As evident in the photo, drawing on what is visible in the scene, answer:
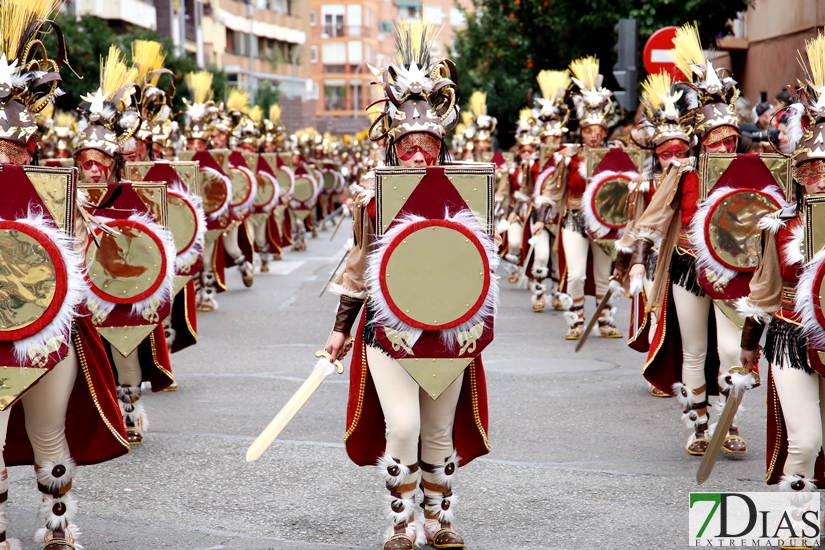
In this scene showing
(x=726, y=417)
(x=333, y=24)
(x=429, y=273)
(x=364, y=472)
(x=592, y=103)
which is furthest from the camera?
(x=333, y=24)

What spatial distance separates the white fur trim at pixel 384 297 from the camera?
5.02 meters

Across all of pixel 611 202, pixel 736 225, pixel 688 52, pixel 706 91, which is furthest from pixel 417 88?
pixel 611 202

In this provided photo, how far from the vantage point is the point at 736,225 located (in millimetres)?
6797

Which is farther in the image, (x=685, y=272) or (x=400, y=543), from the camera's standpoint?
(x=685, y=272)

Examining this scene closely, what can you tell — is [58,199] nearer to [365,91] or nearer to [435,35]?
[435,35]

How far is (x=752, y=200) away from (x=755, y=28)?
62.1 ft

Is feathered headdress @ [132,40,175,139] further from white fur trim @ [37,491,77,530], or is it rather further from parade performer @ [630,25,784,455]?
white fur trim @ [37,491,77,530]

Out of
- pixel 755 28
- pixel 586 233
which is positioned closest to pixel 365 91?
pixel 755 28

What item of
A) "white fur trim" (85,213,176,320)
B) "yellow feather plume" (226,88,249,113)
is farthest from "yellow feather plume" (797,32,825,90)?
"yellow feather plume" (226,88,249,113)

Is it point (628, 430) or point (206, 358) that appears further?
point (206, 358)

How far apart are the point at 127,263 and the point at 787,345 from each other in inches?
147

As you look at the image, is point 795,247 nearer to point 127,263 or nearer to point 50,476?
point 50,476

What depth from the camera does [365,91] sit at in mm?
107312

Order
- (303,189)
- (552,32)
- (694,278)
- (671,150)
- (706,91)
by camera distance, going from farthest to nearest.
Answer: (552,32), (303,189), (671,150), (706,91), (694,278)
